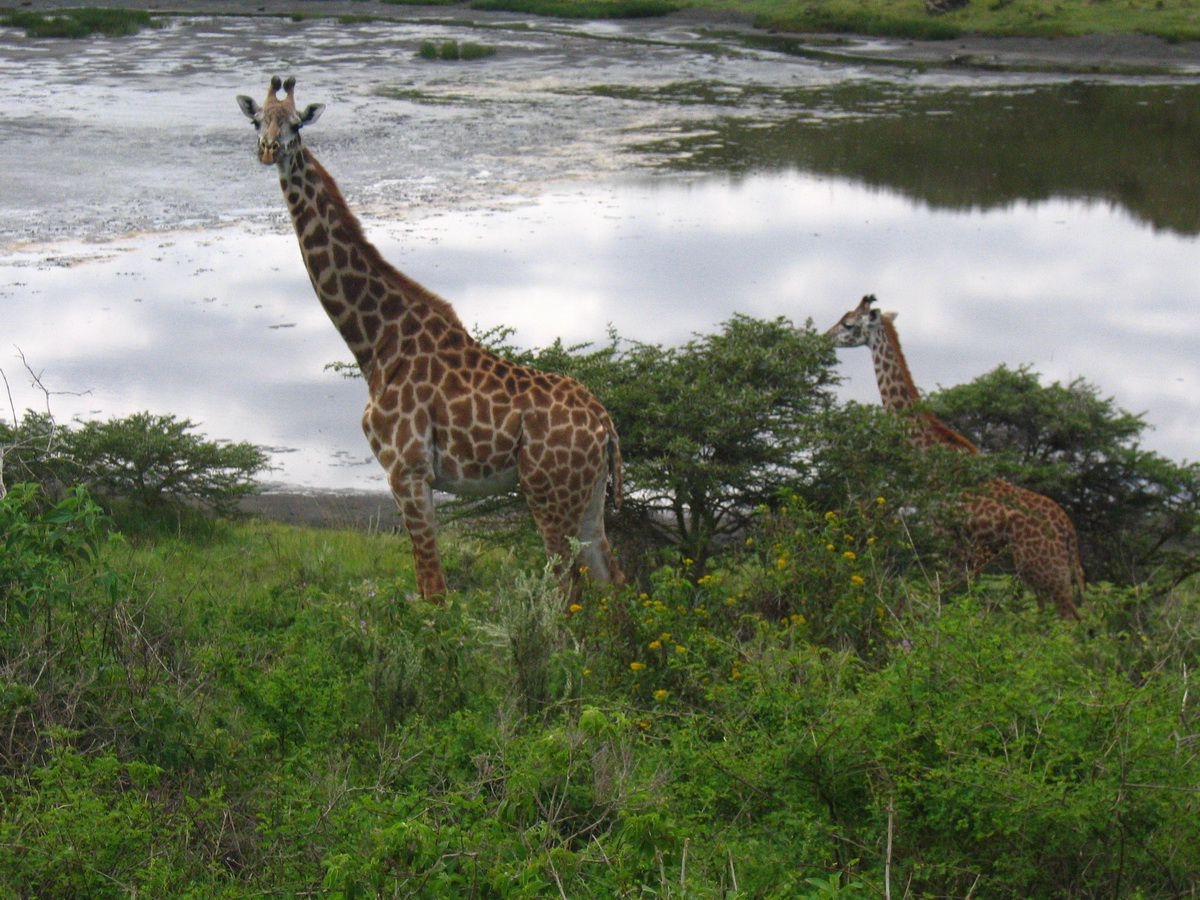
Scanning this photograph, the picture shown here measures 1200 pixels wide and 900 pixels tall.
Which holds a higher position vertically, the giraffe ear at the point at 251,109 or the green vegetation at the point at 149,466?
the giraffe ear at the point at 251,109

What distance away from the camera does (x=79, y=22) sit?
39719mm

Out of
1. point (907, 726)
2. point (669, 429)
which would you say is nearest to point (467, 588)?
point (669, 429)

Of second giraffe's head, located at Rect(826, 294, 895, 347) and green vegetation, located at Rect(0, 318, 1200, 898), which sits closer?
green vegetation, located at Rect(0, 318, 1200, 898)

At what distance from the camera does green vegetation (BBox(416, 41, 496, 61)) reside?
34.9m

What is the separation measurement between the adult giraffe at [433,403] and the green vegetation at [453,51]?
27.5 meters

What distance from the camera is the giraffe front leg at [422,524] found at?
7844 millimetres

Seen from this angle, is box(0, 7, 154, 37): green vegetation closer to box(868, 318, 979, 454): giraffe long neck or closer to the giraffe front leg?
box(868, 318, 979, 454): giraffe long neck

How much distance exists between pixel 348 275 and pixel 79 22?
3483 cm

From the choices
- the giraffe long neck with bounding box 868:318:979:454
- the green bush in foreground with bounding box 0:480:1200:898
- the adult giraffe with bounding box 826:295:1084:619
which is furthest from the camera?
the giraffe long neck with bounding box 868:318:979:454

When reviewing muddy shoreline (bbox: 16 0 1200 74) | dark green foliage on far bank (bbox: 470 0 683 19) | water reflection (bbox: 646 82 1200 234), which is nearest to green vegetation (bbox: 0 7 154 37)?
muddy shoreline (bbox: 16 0 1200 74)

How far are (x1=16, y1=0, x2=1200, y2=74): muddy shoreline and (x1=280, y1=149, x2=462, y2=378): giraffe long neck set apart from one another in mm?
28134

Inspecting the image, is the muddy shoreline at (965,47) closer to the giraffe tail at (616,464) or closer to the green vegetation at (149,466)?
the green vegetation at (149,466)

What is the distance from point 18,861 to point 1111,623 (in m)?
6.17

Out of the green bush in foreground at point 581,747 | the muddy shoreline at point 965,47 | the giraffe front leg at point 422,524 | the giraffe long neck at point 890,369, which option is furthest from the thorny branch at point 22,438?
the muddy shoreline at point 965,47
